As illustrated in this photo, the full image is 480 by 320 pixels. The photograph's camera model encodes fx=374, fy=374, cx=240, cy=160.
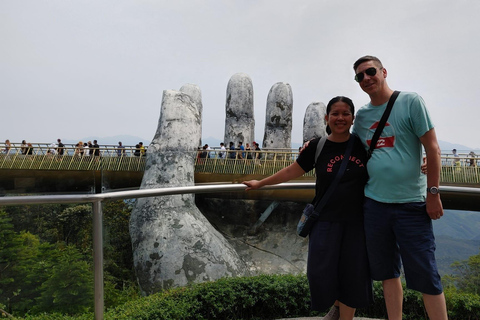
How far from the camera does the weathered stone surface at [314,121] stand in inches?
685

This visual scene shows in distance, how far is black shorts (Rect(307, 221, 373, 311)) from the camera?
230 cm

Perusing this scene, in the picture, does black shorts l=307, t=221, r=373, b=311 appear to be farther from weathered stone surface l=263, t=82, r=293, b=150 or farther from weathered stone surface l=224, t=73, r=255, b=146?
weathered stone surface l=263, t=82, r=293, b=150

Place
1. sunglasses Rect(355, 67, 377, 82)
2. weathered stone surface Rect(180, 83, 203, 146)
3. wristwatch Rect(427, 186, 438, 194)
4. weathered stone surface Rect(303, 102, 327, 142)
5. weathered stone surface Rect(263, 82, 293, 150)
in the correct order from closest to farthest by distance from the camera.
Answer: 1. wristwatch Rect(427, 186, 438, 194)
2. sunglasses Rect(355, 67, 377, 82)
3. weathered stone surface Rect(303, 102, 327, 142)
4. weathered stone surface Rect(263, 82, 293, 150)
5. weathered stone surface Rect(180, 83, 203, 146)

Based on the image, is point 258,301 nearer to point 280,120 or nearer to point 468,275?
point 468,275

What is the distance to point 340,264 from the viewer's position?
2.35 m

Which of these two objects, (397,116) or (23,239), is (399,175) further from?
(23,239)

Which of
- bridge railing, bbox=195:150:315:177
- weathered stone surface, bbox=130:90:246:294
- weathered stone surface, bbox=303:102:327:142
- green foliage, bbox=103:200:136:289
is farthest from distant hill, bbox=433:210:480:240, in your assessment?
weathered stone surface, bbox=303:102:327:142

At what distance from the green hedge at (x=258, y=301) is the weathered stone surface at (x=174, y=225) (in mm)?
292

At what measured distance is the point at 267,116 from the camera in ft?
62.0

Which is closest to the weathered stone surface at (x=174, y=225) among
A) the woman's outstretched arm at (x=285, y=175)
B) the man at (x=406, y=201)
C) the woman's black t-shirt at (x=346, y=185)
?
the woman's outstretched arm at (x=285, y=175)

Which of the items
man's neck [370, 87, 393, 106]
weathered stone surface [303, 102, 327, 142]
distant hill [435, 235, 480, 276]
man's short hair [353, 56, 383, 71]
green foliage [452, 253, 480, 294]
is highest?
weathered stone surface [303, 102, 327, 142]

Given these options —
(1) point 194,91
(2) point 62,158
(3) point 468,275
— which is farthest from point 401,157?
(1) point 194,91

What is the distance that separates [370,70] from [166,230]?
5812mm

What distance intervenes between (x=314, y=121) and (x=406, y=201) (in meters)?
15.7
